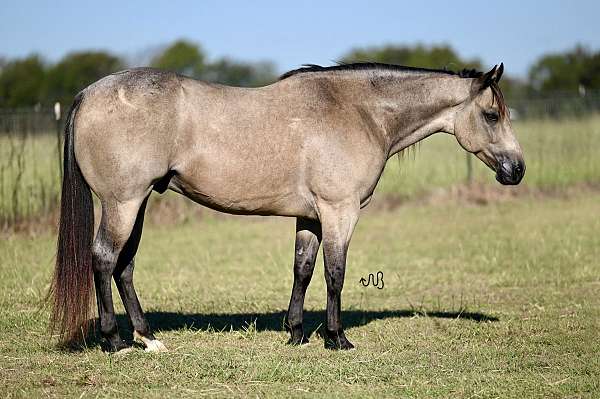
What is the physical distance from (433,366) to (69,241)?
299cm

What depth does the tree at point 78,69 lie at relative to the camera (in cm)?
4341

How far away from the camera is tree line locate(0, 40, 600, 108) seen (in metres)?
38.0

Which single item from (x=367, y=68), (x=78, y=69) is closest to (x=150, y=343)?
(x=367, y=68)

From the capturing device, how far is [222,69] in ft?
169

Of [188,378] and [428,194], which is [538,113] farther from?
[188,378]

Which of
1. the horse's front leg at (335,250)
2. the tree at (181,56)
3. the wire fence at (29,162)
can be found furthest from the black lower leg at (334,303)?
the tree at (181,56)

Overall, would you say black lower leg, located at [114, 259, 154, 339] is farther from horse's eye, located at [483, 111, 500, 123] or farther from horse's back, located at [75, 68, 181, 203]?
horse's eye, located at [483, 111, 500, 123]

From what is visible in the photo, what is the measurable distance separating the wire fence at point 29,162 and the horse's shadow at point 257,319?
5335 mm

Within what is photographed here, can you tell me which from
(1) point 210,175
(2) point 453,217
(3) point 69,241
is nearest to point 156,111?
(1) point 210,175

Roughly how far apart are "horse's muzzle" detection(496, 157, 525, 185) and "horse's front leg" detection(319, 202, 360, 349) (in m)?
1.42

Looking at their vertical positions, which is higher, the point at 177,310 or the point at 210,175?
Answer: the point at 210,175

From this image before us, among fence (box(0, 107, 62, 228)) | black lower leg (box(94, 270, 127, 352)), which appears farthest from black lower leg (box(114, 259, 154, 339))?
fence (box(0, 107, 62, 228))

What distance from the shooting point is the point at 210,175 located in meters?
Result: 6.53

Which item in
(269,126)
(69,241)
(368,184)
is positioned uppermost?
(269,126)
